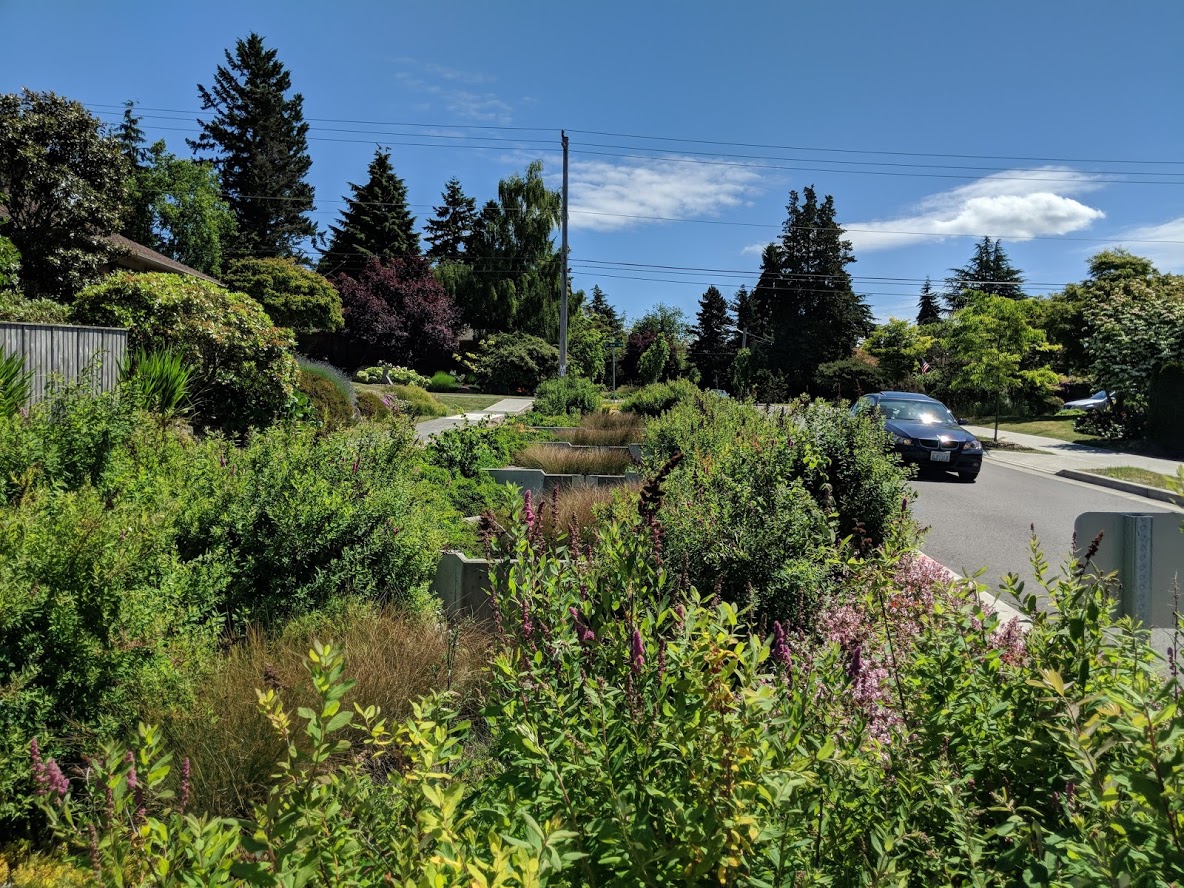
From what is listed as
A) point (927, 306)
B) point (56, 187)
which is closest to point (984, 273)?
point (927, 306)

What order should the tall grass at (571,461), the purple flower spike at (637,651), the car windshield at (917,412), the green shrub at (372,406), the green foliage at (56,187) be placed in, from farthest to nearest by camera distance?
1. the green foliage at (56,187)
2. the green shrub at (372,406)
3. the car windshield at (917,412)
4. the tall grass at (571,461)
5. the purple flower spike at (637,651)

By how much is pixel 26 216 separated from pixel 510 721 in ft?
81.2

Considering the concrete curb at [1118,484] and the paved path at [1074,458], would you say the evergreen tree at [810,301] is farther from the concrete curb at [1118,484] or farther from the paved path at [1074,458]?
the concrete curb at [1118,484]

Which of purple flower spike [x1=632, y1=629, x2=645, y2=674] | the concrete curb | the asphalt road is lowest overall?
the asphalt road

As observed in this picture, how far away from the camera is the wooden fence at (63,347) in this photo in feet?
28.5

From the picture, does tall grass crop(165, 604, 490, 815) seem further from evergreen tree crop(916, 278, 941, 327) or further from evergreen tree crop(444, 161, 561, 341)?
evergreen tree crop(916, 278, 941, 327)

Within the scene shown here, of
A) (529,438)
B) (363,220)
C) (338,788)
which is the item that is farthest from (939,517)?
(363,220)

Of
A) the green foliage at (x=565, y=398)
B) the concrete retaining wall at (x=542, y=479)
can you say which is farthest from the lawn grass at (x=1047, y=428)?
the concrete retaining wall at (x=542, y=479)

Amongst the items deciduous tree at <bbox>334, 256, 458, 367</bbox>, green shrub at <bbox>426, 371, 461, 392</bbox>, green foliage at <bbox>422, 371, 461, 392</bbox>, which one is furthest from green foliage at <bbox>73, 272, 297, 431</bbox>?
deciduous tree at <bbox>334, 256, 458, 367</bbox>

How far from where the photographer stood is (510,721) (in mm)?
1855

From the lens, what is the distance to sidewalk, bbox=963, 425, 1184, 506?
14.1 metres

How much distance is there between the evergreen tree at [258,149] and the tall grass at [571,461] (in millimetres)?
47397

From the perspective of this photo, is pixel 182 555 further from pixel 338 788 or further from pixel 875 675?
pixel 875 675

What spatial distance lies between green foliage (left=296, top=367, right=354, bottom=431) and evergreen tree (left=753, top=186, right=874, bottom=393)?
1680 inches
